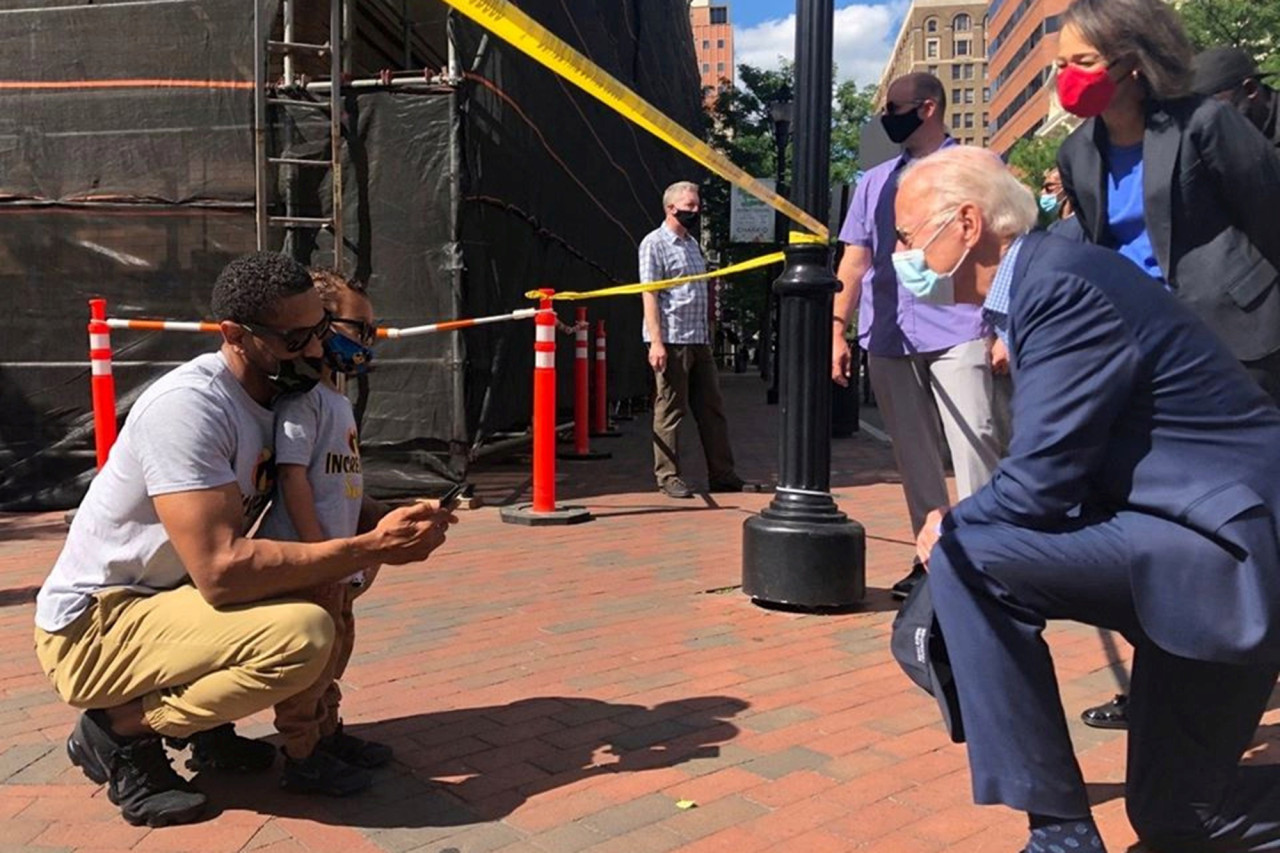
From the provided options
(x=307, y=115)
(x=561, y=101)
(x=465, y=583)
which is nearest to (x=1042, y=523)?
(x=465, y=583)

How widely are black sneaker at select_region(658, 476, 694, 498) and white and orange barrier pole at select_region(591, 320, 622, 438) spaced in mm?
3617

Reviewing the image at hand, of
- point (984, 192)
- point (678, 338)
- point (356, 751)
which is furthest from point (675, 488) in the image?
point (984, 192)

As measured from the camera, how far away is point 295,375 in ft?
8.77

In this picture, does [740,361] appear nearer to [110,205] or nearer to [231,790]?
[110,205]

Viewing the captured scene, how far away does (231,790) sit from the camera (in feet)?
9.23

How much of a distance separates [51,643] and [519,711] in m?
1.30

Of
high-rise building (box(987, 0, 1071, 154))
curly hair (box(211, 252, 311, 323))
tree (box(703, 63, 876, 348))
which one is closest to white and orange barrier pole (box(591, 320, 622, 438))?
curly hair (box(211, 252, 311, 323))

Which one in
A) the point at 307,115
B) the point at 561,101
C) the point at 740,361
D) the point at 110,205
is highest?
the point at 561,101

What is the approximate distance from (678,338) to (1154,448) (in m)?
5.26

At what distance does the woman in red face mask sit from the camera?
275 centimetres

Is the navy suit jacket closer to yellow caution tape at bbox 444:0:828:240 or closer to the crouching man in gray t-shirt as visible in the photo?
yellow caution tape at bbox 444:0:828:240

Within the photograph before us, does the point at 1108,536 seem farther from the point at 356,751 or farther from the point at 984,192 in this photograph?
the point at 356,751

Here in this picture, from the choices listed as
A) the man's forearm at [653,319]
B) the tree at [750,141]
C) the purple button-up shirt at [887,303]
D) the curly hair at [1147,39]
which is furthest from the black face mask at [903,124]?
the tree at [750,141]

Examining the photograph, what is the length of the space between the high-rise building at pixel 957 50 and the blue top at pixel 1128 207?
511 feet
